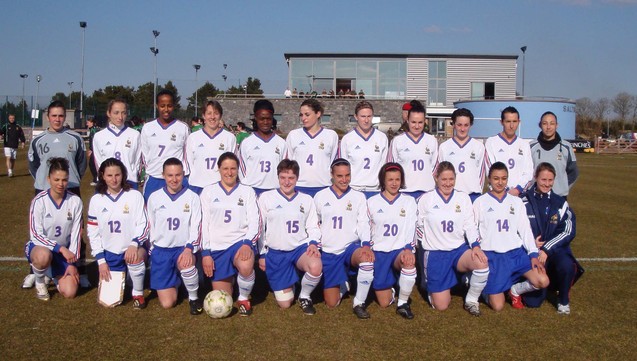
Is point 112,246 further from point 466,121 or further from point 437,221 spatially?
point 466,121

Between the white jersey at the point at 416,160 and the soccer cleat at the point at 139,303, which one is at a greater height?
the white jersey at the point at 416,160

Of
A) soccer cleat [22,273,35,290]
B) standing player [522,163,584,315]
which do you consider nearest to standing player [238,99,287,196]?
soccer cleat [22,273,35,290]

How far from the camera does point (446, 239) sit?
5.13 meters

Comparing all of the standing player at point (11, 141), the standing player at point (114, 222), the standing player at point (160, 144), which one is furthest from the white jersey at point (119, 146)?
the standing player at point (11, 141)

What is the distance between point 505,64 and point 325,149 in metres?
43.6

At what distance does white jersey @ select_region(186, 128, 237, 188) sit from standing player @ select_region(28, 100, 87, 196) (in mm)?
1128

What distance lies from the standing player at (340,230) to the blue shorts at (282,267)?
253 millimetres

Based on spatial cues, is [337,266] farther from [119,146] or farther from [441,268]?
[119,146]

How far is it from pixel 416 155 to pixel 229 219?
2.07m

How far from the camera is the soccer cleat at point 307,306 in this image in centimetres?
480

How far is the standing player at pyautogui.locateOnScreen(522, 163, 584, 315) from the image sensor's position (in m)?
4.98

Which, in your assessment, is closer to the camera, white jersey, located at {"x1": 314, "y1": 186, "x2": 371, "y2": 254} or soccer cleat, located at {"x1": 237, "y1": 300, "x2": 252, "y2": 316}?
soccer cleat, located at {"x1": 237, "y1": 300, "x2": 252, "y2": 316}

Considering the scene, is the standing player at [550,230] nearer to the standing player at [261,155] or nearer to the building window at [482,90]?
the standing player at [261,155]

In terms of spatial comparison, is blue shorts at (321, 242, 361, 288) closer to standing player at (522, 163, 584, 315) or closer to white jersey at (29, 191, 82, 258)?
standing player at (522, 163, 584, 315)
